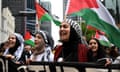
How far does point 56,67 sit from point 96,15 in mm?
1204

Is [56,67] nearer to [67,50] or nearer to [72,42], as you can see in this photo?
[67,50]

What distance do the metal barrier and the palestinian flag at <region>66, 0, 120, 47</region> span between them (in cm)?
71

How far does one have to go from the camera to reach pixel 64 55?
20.9 ft

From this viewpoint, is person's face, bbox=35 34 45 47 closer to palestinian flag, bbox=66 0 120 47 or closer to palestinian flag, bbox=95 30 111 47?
palestinian flag, bbox=66 0 120 47

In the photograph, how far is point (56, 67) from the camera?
249 inches

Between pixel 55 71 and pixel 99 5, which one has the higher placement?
pixel 99 5

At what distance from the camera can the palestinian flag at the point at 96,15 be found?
660cm

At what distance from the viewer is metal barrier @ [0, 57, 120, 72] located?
5864 mm

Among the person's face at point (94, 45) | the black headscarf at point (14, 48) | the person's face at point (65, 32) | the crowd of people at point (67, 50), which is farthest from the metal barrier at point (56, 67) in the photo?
the person's face at point (94, 45)

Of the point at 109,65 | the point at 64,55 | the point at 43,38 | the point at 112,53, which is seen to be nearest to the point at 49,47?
the point at 43,38

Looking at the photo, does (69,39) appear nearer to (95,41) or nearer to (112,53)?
(95,41)

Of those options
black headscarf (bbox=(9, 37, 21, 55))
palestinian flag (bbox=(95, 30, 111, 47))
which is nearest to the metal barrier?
black headscarf (bbox=(9, 37, 21, 55))

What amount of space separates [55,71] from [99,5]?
58.0 inches

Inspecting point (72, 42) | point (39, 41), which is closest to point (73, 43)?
point (72, 42)
